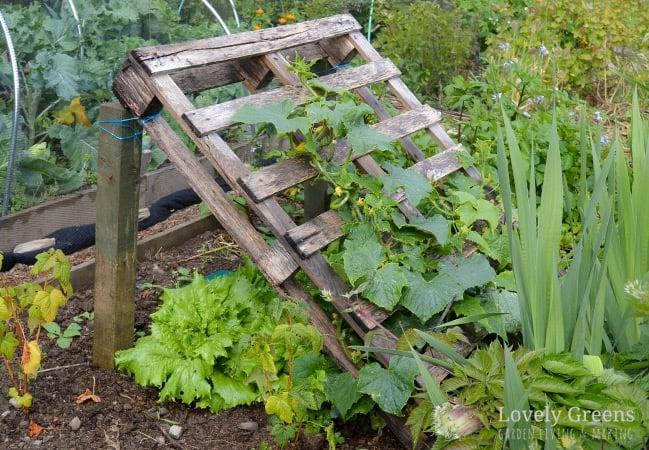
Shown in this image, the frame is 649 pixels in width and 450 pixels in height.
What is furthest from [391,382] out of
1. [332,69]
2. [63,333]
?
[332,69]

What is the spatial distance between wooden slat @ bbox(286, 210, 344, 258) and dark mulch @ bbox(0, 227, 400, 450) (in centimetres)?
68

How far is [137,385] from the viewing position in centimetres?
317

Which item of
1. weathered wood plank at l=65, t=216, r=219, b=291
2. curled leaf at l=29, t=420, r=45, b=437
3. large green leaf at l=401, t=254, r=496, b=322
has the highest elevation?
large green leaf at l=401, t=254, r=496, b=322

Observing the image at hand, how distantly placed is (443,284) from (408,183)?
419 mm

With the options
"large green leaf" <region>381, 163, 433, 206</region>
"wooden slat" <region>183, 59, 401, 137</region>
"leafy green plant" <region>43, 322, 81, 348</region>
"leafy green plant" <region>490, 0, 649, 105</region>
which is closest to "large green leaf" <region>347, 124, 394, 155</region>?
"large green leaf" <region>381, 163, 433, 206</region>

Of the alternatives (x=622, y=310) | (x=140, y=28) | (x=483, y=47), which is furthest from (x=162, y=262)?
(x=483, y=47)

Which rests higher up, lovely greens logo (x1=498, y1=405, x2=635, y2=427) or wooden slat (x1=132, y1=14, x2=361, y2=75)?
wooden slat (x1=132, y1=14, x2=361, y2=75)

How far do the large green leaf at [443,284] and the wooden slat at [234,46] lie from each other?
1.05 meters

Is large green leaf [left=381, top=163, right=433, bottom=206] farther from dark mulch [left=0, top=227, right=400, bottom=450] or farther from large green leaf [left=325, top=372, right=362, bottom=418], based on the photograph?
dark mulch [left=0, top=227, right=400, bottom=450]

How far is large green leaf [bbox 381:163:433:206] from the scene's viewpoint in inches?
115

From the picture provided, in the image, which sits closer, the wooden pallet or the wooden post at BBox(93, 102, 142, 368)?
the wooden pallet

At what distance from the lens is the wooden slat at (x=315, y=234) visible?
2.72 metres

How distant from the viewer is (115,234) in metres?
3.02

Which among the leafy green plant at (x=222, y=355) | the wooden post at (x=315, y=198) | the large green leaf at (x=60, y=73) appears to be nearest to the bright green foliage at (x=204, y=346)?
the leafy green plant at (x=222, y=355)
